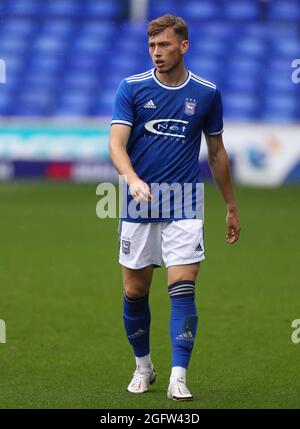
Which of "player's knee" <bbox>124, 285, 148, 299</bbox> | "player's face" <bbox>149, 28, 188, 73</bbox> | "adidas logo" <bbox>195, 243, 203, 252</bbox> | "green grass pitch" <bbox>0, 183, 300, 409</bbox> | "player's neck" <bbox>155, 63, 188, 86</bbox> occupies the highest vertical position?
"player's face" <bbox>149, 28, 188, 73</bbox>

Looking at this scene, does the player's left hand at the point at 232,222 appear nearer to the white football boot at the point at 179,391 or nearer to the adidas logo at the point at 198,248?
the adidas logo at the point at 198,248

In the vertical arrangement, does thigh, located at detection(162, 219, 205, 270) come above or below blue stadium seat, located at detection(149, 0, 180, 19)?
below

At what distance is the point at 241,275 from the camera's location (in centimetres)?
1315

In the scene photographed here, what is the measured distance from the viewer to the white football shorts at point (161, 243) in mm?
7312

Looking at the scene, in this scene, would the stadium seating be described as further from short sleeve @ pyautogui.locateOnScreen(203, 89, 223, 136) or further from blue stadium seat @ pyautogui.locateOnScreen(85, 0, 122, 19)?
short sleeve @ pyautogui.locateOnScreen(203, 89, 223, 136)

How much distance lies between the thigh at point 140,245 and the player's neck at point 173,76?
90cm

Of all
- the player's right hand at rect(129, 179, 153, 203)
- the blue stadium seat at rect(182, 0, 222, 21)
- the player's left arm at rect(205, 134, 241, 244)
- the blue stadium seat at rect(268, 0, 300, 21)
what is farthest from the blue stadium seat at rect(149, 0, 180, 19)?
the player's right hand at rect(129, 179, 153, 203)

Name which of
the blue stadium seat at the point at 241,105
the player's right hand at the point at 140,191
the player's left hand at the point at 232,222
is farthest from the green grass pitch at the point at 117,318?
the blue stadium seat at the point at 241,105

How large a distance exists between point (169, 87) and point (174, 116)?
7.3 inches

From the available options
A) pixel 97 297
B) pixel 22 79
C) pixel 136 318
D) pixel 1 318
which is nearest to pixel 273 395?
pixel 136 318

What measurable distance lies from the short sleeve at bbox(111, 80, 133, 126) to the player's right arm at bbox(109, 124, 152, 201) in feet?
0.11

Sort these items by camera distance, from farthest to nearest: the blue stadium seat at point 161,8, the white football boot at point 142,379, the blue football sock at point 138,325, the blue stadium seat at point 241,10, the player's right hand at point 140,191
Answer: the blue stadium seat at point 241,10, the blue stadium seat at point 161,8, the blue football sock at point 138,325, the white football boot at point 142,379, the player's right hand at point 140,191

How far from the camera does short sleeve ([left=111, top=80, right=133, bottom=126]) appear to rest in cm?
730
